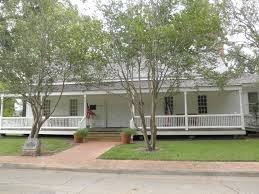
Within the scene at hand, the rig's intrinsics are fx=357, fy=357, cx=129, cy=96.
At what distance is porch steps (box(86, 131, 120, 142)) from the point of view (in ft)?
71.5

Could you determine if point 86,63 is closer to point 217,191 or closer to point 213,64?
point 213,64

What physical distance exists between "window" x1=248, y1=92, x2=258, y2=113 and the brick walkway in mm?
12663

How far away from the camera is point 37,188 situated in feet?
29.9

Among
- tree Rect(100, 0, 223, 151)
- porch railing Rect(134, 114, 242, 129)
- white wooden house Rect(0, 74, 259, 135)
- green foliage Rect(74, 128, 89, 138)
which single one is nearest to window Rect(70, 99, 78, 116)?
white wooden house Rect(0, 74, 259, 135)

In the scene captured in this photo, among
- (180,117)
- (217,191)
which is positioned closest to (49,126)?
(180,117)

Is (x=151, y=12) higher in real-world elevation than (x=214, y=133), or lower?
higher

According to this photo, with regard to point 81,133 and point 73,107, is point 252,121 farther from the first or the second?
point 73,107

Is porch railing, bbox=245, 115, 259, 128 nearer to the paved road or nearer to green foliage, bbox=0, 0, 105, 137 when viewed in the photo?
green foliage, bbox=0, 0, 105, 137

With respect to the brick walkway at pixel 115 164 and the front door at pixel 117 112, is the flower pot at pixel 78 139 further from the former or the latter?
the front door at pixel 117 112

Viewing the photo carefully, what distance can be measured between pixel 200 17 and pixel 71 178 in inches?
304

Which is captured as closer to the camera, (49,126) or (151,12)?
(151,12)

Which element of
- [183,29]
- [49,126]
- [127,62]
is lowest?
[49,126]

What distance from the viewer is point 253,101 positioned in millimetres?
24953

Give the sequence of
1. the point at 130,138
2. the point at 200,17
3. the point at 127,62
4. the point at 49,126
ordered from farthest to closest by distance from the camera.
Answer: the point at 49,126 < the point at 130,138 < the point at 127,62 < the point at 200,17
